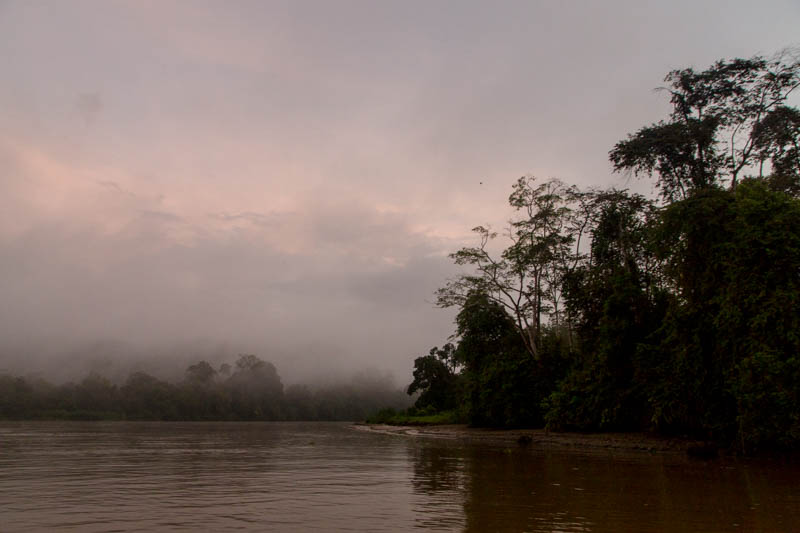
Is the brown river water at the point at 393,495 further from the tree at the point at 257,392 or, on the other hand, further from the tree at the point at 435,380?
the tree at the point at 257,392

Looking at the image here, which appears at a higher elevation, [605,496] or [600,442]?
[605,496]

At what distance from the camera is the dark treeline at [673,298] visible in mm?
19328

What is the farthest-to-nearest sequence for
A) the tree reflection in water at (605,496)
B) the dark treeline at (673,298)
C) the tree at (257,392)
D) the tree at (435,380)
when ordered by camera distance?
the tree at (257,392) → the tree at (435,380) → the dark treeline at (673,298) → the tree reflection in water at (605,496)

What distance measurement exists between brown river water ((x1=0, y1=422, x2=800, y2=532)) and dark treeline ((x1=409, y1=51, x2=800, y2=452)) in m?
4.09

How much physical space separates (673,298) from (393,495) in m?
18.5

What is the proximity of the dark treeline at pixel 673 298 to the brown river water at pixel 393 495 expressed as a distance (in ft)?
13.4

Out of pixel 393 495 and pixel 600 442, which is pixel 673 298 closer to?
pixel 600 442

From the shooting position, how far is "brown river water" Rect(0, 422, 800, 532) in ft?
25.9

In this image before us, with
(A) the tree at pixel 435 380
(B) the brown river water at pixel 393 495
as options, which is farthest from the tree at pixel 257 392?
(B) the brown river water at pixel 393 495

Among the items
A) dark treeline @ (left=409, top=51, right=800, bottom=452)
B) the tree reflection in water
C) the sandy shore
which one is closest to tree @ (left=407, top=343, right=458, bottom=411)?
dark treeline @ (left=409, top=51, right=800, bottom=452)

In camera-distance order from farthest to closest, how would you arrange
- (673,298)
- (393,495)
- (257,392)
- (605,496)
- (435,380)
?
1. (257,392)
2. (435,380)
3. (673,298)
4. (393,495)
5. (605,496)

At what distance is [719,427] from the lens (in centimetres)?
2192

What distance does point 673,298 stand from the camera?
24.6 m

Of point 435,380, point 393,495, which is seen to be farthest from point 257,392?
point 393,495
